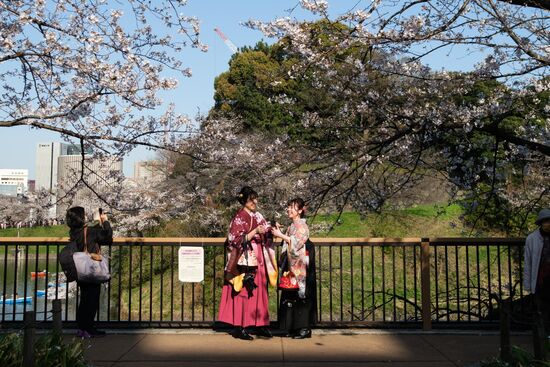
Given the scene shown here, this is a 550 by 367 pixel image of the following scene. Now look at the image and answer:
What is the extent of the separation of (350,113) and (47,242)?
5844mm

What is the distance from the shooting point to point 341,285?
7258 millimetres

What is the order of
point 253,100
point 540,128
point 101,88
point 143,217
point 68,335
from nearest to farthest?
point 68,335, point 101,88, point 540,128, point 143,217, point 253,100

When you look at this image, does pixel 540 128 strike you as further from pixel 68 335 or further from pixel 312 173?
pixel 68 335

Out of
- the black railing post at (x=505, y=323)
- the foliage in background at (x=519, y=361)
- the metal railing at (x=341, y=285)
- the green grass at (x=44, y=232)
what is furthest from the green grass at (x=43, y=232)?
the black railing post at (x=505, y=323)

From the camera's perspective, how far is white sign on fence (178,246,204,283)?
6.92 m

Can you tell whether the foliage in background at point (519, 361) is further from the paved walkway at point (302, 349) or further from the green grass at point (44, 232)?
the green grass at point (44, 232)

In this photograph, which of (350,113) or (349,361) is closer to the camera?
(349,361)

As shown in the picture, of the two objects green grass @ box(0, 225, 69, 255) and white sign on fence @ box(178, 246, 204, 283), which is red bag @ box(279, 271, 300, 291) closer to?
white sign on fence @ box(178, 246, 204, 283)

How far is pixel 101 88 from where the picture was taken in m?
7.81

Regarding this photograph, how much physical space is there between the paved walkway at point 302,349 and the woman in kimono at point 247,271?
0.26 m

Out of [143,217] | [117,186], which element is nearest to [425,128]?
[117,186]

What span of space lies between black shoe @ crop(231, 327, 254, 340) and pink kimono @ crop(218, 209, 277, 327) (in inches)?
4.9

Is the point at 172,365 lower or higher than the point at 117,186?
lower

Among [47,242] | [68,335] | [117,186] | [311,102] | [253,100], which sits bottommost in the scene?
[68,335]
